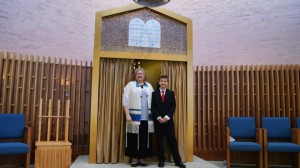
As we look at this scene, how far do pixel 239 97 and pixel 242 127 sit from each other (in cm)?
81

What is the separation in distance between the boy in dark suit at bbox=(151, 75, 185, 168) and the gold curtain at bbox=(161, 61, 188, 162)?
39cm

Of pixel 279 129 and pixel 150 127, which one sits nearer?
pixel 150 127

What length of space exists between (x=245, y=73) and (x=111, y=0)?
4.56 m

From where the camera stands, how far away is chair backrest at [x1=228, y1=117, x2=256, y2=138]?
19.3ft

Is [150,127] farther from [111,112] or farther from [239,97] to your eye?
[239,97]

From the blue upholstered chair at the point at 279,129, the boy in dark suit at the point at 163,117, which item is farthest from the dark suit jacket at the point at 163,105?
the blue upholstered chair at the point at 279,129

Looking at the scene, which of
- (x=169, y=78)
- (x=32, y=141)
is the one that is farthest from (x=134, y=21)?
(x=32, y=141)

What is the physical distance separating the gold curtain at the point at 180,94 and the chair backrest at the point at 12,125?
9.31 ft

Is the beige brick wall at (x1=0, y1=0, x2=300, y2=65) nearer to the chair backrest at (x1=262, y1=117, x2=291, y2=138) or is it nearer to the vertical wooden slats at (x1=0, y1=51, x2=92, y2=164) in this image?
the vertical wooden slats at (x1=0, y1=51, x2=92, y2=164)

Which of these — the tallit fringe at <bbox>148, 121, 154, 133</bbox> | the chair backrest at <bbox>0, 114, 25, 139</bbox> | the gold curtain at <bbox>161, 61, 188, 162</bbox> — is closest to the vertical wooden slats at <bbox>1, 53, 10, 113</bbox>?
the chair backrest at <bbox>0, 114, 25, 139</bbox>

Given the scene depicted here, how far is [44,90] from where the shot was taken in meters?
5.81

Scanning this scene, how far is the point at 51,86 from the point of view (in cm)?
589

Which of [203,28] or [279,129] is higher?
[203,28]

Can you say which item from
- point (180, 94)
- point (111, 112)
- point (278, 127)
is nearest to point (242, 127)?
point (278, 127)
